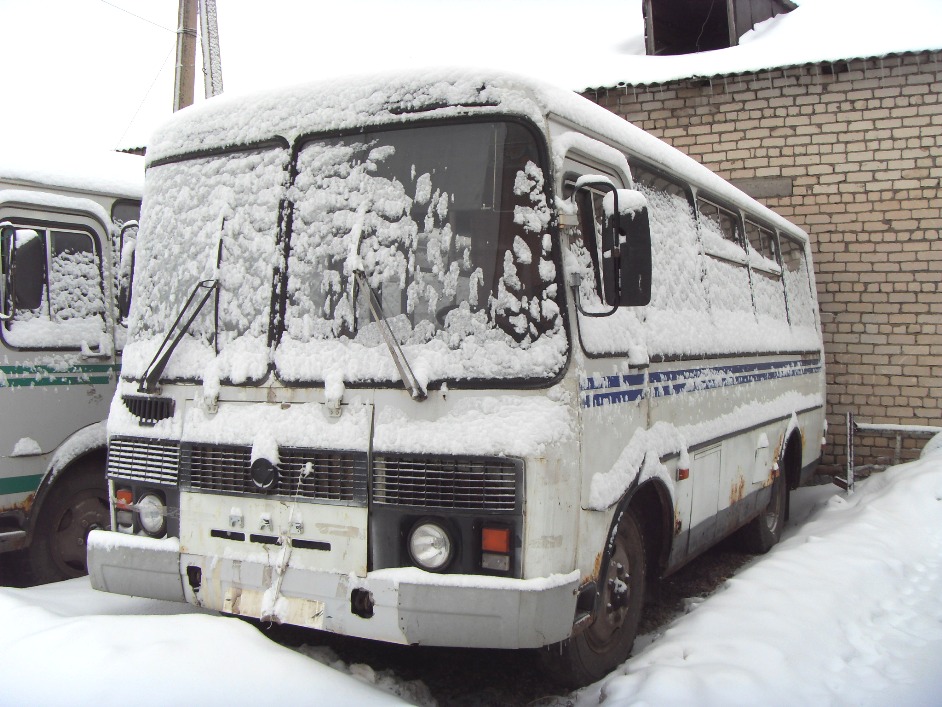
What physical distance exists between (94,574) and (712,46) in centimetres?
1145

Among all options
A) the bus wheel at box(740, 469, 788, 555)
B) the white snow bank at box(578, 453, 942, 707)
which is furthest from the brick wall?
the white snow bank at box(578, 453, 942, 707)

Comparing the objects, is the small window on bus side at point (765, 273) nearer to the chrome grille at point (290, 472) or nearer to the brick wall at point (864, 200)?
the brick wall at point (864, 200)

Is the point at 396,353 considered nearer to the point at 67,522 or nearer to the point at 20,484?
the point at 20,484

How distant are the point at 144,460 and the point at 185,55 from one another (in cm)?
1027

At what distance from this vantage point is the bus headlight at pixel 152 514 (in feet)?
12.0

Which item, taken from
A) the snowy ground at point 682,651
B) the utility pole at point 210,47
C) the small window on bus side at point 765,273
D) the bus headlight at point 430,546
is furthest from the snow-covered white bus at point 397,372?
the utility pole at point 210,47

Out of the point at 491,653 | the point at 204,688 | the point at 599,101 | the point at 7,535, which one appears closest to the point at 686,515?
the point at 491,653

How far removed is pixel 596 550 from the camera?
11.2ft

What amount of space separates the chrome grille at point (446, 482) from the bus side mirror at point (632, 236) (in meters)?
0.81

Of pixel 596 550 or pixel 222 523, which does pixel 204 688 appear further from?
pixel 596 550

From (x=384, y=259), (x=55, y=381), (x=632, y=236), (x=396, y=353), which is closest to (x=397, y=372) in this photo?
(x=396, y=353)

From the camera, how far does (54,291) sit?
5.39 m

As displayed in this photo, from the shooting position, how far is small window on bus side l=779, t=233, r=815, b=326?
7.17 meters

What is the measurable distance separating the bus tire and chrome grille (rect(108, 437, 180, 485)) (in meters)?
1.55
